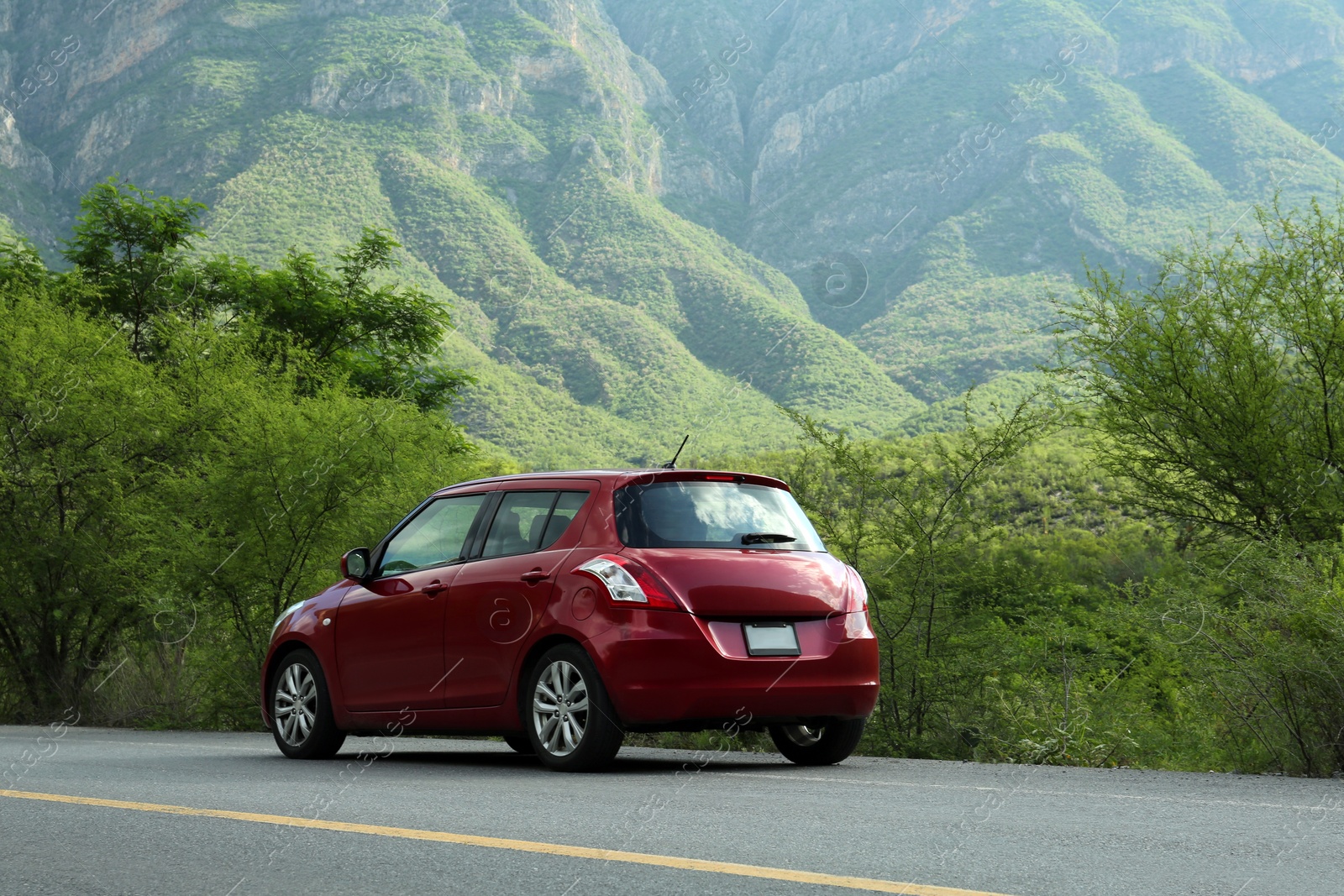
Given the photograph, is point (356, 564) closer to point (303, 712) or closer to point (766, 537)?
point (303, 712)

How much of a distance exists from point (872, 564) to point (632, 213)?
4602 inches

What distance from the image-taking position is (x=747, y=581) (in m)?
8.35

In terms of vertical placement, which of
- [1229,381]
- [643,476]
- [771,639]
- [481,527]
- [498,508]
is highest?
[1229,381]

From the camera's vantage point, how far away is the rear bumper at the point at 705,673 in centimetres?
801

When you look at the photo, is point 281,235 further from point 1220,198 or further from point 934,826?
point 934,826

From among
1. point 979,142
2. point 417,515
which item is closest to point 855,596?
point 417,515

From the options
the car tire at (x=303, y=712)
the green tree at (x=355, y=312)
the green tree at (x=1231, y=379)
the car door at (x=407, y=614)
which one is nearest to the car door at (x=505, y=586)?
the car door at (x=407, y=614)

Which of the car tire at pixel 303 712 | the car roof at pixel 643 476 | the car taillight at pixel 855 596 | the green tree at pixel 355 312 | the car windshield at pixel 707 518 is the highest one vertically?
the green tree at pixel 355 312

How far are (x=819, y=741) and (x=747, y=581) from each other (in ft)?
4.76

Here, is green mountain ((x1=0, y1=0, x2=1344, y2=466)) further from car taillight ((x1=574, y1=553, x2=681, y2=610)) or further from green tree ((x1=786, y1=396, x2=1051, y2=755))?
car taillight ((x1=574, y1=553, x2=681, y2=610))

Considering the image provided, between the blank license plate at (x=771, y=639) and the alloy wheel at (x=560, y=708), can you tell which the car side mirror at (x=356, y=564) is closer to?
the alloy wheel at (x=560, y=708)

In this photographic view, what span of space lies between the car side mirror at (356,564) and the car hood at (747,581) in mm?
2356

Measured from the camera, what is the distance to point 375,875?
515cm

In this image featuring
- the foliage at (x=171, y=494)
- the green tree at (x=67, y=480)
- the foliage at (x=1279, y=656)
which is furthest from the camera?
the green tree at (x=67, y=480)
